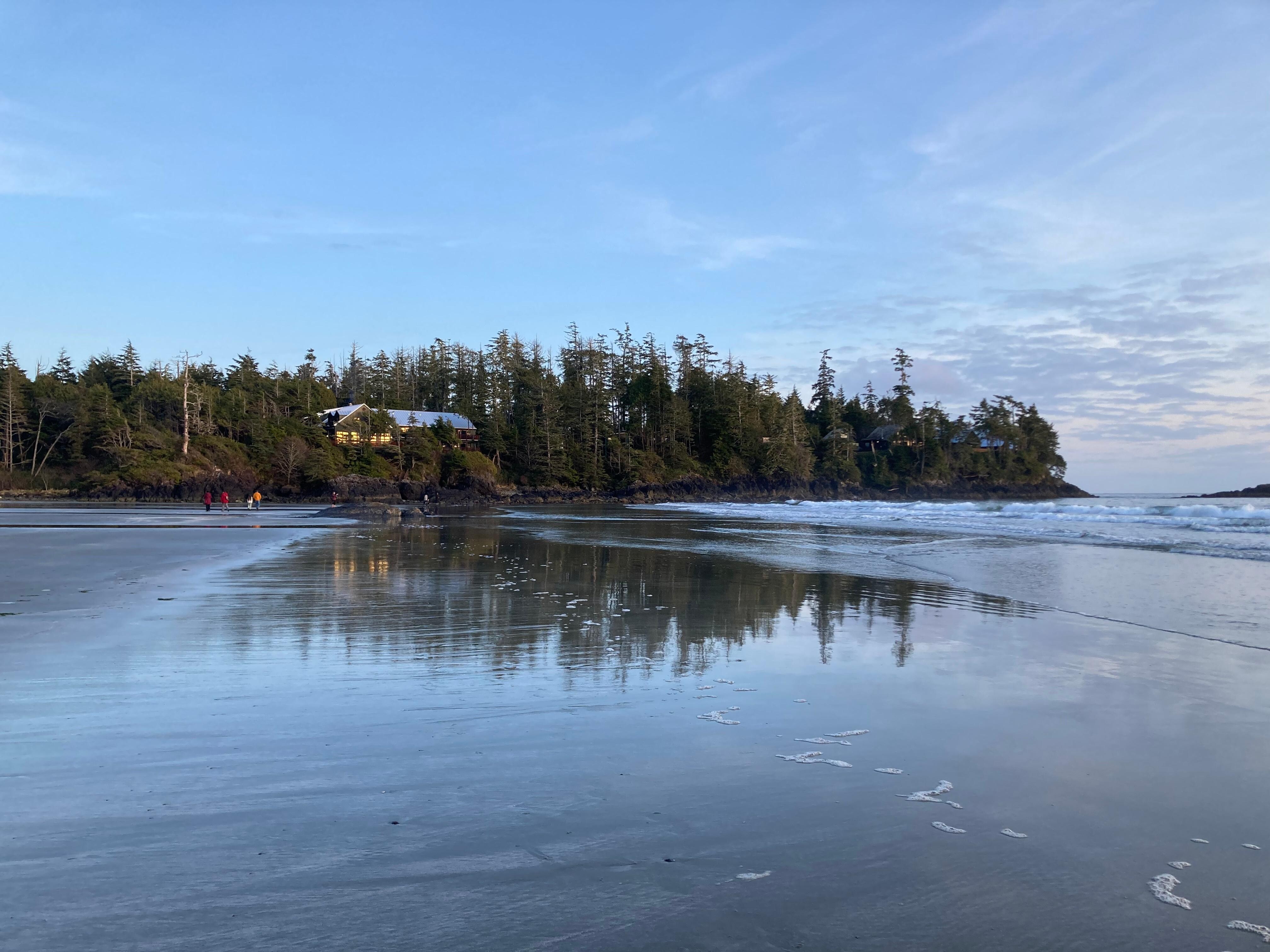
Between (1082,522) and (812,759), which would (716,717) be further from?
(1082,522)

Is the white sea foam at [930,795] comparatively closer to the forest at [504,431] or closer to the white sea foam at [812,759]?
the white sea foam at [812,759]

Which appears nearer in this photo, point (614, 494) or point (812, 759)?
point (812, 759)

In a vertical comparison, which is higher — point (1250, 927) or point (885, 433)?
point (885, 433)

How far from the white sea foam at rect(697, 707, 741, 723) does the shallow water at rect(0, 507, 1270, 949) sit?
0.08 m

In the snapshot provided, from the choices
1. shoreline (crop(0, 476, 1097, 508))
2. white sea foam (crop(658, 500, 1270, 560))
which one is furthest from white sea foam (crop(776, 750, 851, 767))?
shoreline (crop(0, 476, 1097, 508))

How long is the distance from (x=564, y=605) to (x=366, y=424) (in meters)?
62.6

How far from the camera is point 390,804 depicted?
129 inches

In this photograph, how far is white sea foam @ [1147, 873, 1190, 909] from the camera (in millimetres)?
2637

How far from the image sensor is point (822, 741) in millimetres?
4324

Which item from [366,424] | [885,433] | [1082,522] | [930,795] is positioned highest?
[885,433]

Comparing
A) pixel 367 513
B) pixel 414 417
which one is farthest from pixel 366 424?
pixel 367 513

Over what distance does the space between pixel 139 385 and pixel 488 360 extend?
36739 mm

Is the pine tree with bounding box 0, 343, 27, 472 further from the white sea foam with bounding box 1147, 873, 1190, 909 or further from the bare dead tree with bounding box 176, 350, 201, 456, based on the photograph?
the white sea foam with bounding box 1147, 873, 1190, 909

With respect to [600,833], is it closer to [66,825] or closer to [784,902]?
[784,902]
